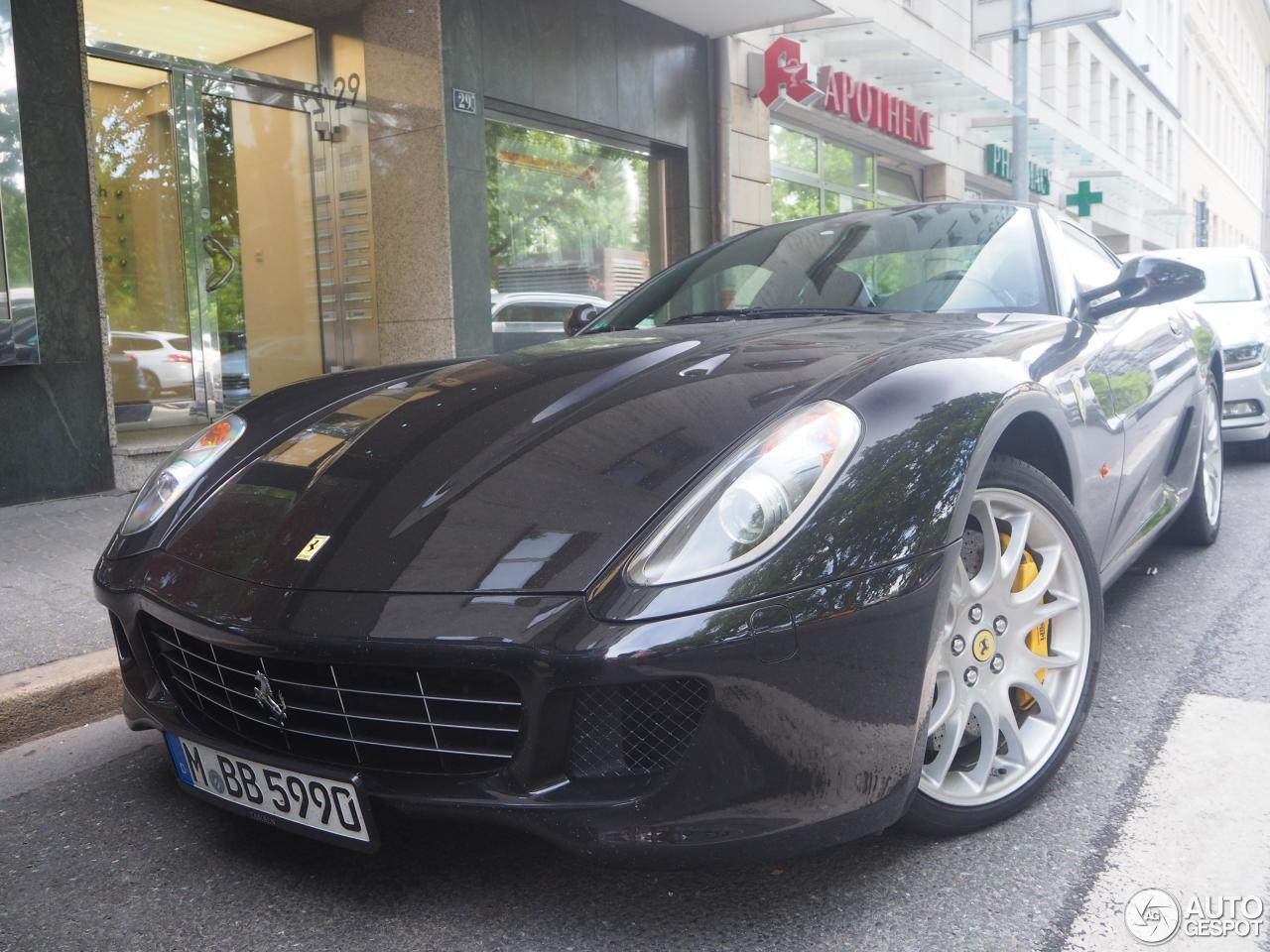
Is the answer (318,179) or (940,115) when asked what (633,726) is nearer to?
Answer: (318,179)

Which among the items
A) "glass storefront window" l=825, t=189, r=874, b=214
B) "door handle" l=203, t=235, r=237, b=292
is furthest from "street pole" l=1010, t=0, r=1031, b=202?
"door handle" l=203, t=235, r=237, b=292

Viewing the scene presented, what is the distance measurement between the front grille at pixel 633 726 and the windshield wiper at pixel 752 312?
5.14ft

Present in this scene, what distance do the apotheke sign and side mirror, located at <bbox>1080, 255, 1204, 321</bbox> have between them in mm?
8338

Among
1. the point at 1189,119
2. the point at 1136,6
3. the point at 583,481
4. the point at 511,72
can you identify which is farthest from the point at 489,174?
the point at 1189,119

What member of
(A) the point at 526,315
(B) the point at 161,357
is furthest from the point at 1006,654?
(A) the point at 526,315

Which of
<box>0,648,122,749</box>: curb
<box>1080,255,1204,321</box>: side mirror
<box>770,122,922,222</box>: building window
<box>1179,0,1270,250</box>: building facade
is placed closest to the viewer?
<box>0,648,122,749</box>: curb

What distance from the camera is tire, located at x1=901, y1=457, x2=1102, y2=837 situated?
2.00m

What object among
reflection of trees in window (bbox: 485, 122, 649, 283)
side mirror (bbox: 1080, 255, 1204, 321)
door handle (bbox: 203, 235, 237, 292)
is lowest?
side mirror (bbox: 1080, 255, 1204, 321)

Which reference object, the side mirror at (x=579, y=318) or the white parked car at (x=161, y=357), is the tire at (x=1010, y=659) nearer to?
the side mirror at (x=579, y=318)

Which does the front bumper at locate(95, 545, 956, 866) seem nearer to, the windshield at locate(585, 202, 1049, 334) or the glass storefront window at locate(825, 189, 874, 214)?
the windshield at locate(585, 202, 1049, 334)

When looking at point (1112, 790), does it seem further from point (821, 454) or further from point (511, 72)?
point (511, 72)

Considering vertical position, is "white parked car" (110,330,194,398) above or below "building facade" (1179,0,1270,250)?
below

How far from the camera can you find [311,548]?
1887 mm

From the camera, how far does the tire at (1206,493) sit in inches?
167
